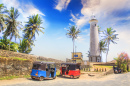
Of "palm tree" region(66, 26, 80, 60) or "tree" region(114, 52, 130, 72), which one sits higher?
"palm tree" region(66, 26, 80, 60)

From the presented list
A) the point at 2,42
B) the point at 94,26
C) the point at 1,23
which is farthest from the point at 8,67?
the point at 94,26

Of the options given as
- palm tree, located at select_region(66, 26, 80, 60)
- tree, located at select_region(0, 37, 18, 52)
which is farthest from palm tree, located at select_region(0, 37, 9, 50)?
palm tree, located at select_region(66, 26, 80, 60)

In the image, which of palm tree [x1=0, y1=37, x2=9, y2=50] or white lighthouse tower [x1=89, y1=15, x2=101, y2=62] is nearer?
palm tree [x1=0, y1=37, x2=9, y2=50]

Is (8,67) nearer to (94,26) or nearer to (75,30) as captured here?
(75,30)

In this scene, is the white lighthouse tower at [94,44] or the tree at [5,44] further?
the white lighthouse tower at [94,44]

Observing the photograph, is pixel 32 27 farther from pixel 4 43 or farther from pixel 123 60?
pixel 123 60

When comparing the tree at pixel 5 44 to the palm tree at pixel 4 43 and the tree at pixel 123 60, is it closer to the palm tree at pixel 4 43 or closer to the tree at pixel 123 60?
the palm tree at pixel 4 43

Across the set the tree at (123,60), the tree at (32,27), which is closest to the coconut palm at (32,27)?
the tree at (32,27)

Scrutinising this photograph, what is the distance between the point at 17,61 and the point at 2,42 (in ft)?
50.7

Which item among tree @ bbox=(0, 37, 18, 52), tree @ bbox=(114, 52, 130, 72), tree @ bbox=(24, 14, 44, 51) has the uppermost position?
tree @ bbox=(24, 14, 44, 51)

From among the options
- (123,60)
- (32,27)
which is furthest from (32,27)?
(123,60)

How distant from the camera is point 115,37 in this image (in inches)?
1901

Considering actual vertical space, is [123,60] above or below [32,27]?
below

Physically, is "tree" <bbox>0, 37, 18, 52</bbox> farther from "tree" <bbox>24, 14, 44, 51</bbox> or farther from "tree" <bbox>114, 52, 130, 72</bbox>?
"tree" <bbox>114, 52, 130, 72</bbox>
